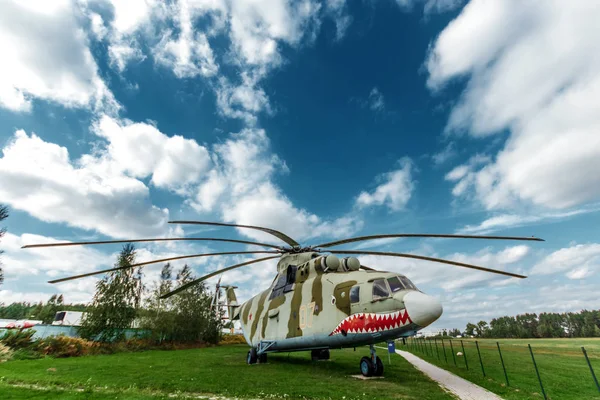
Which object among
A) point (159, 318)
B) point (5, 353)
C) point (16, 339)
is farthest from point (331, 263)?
point (159, 318)

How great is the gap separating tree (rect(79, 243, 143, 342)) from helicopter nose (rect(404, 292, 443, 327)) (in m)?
31.5

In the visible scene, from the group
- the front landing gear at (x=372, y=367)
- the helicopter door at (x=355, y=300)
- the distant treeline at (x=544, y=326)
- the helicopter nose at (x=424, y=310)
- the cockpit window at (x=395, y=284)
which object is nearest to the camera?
the helicopter nose at (x=424, y=310)

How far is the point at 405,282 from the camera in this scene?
1136cm

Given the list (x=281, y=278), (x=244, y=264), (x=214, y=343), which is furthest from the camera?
(x=214, y=343)

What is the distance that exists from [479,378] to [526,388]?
2441 mm

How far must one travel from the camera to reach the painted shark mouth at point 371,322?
1024 centimetres

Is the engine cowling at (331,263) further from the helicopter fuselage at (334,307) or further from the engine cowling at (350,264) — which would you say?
the engine cowling at (350,264)

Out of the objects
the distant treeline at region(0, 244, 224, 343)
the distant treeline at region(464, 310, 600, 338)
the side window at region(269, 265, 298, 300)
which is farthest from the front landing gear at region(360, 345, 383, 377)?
the distant treeline at region(464, 310, 600, 338)

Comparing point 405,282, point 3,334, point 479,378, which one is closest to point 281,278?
point 405,282

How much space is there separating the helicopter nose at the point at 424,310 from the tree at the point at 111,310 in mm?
31542

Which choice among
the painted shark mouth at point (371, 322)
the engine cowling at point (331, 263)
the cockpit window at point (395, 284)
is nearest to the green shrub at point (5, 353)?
the engine cowling at point (331, 263)

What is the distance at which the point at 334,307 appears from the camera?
12.4 m

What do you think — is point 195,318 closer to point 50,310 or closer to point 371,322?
point 371,322

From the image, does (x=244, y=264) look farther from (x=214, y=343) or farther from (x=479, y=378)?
(x=214, y=343)
